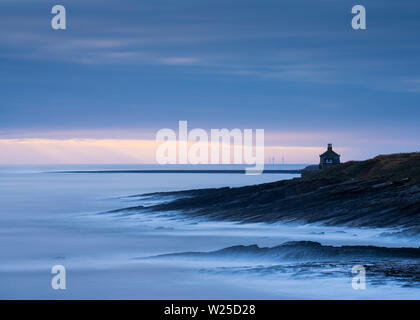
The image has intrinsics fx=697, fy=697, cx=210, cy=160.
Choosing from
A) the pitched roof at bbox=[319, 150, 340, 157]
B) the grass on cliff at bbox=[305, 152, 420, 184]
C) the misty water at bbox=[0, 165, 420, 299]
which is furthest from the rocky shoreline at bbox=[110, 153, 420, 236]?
the pitched roof at bbox=[319, 150, 340, 157]

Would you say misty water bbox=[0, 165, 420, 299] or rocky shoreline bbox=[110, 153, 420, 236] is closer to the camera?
misty water bbox=[0, 165, 420, 299]

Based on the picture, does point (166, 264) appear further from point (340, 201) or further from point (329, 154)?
point (329, 154)

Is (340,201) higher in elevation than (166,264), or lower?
higher

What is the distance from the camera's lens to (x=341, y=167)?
59.5 metres

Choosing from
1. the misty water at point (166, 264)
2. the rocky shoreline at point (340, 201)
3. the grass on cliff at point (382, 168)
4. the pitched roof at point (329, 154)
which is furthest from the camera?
the pitched roof at point (329, 154)

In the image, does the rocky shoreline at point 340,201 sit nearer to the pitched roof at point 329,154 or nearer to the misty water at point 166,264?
the misty water at point 166,264

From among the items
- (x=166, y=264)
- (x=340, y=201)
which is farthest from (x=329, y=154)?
(x=166, y=264)

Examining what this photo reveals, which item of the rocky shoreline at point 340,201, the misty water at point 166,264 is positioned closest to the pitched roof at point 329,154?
the rocky shoreline at point 340,201

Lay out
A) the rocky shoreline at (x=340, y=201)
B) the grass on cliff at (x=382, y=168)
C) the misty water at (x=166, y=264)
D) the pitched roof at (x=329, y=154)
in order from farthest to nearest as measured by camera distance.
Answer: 1. the pitched roof at (x=329, y=154)
2. the grass on cliff at (x=382, y=168)
3. the rocky shoreline at (x=340, y=201)
4. the misty water at (x=166, y=264)

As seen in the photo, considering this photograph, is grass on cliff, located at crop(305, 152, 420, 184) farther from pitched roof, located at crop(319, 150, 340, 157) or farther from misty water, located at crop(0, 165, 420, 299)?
pitched roof, located at crop(319, 150, 340, 157)

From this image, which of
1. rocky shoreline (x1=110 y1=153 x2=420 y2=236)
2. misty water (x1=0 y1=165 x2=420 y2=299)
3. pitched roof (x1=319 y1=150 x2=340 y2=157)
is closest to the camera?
misty water (x1=0 y1=165 x2=420 y2=299)

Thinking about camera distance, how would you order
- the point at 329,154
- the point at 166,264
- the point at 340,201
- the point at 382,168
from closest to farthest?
1. the point at 166,264
2. the point at 340,201
3. the point at 382,168
4. the point at 329,154

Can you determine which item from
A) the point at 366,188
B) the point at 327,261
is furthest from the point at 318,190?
the point at 327,261

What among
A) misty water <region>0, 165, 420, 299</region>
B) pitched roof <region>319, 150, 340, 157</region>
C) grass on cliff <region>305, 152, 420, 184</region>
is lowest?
misty water <region>0, 165, 420, 299</region>
